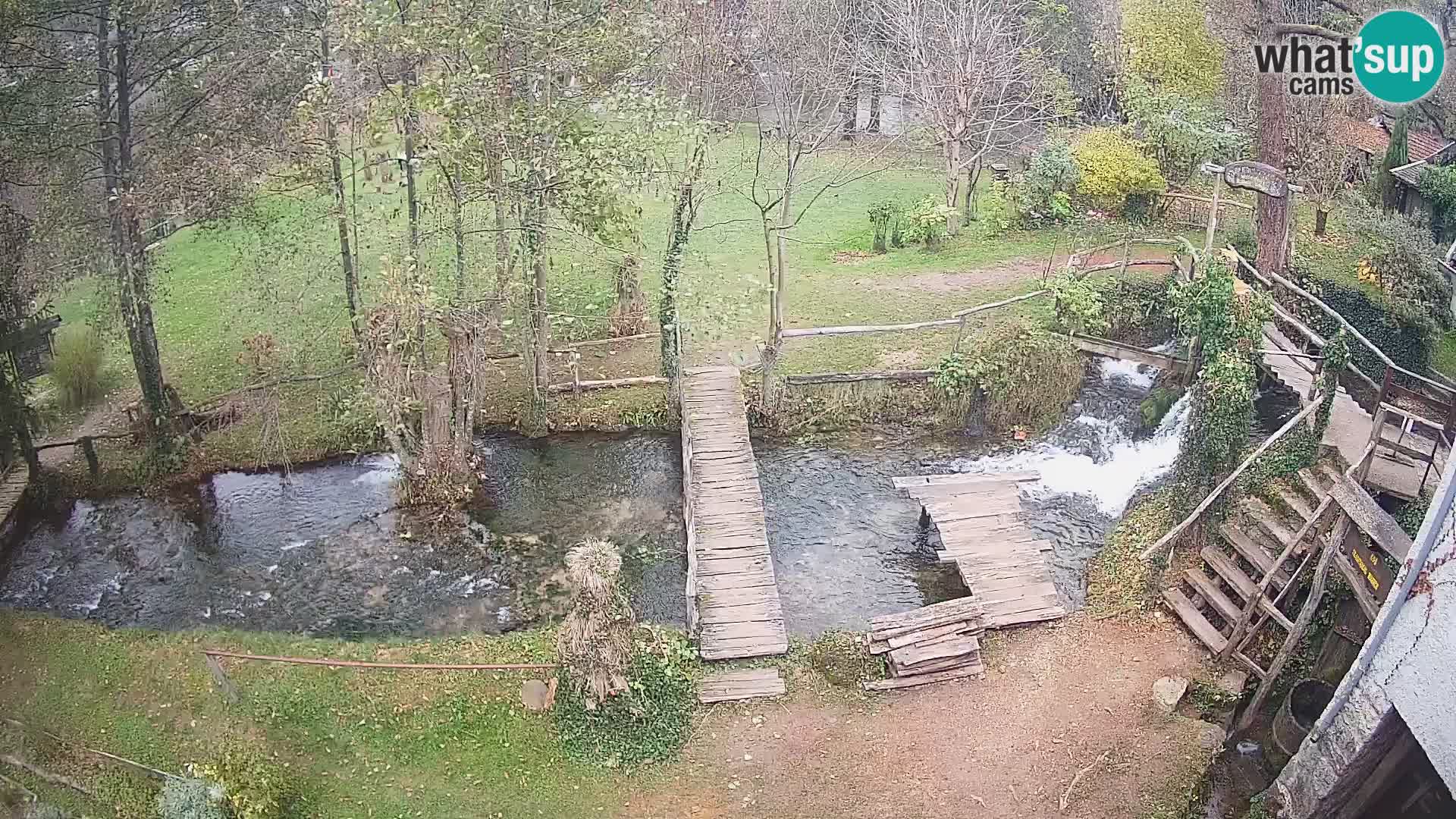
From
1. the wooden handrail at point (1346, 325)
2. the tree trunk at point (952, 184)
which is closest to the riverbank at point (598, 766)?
the wooden handrail at point (1346, 325)

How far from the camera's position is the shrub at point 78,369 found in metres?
18.9

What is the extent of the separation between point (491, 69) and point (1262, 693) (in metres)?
13.4

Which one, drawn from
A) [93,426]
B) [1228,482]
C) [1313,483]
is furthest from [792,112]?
[93,426]

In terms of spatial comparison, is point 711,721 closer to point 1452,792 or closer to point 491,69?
point 1452,792

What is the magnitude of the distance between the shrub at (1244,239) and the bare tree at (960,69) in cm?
579

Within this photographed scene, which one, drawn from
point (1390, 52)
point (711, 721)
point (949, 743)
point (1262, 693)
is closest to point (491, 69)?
point (711, 721)

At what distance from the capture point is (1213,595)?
1346 centimetres

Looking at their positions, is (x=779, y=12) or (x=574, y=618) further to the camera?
(x=779, y=12)

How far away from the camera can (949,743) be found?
1202 centimetres

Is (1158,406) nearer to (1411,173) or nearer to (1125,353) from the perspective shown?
(1125,353)

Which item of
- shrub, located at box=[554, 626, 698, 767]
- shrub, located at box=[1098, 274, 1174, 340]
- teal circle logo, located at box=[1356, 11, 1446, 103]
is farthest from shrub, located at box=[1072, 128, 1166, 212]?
shrub, located at box=[554, 626, 698, 767]

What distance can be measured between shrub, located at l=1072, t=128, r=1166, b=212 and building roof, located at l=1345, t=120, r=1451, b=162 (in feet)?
18.2

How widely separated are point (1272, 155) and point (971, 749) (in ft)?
50.0

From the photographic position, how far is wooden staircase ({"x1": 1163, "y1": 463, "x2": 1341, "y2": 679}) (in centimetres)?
1270
